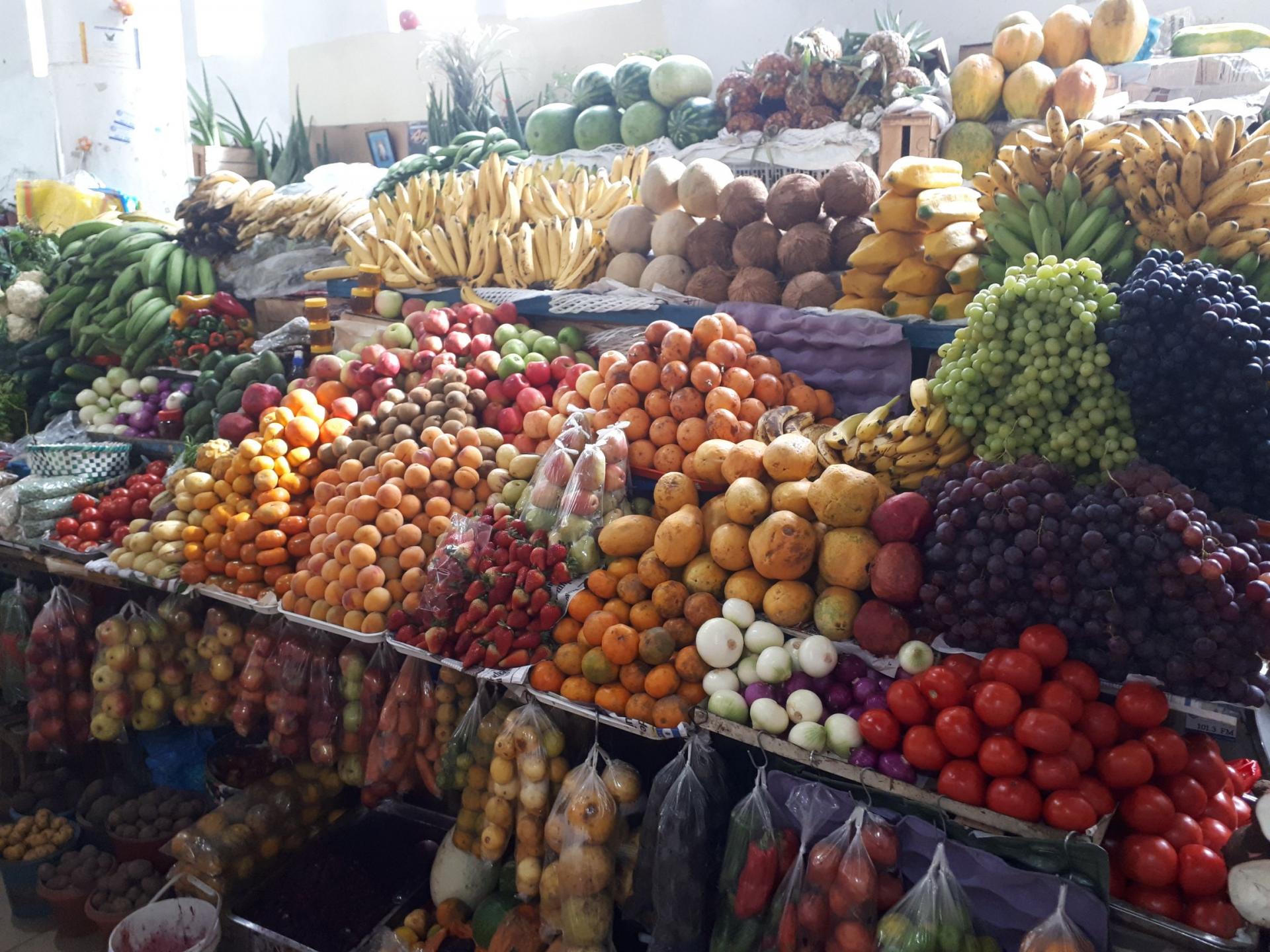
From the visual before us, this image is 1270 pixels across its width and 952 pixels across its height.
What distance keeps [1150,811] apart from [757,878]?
0.87 meters

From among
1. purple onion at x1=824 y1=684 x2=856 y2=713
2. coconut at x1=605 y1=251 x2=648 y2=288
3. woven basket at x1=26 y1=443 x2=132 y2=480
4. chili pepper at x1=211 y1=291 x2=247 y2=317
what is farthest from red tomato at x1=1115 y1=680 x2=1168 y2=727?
chili pepper at x1=211 y1=291 x2=247 y2=317

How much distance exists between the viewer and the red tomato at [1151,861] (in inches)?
71.1

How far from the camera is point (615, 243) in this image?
13.1 feet

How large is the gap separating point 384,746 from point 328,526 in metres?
0.78

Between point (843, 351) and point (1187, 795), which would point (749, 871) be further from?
point (843, 351)

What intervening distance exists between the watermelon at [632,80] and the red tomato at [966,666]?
5.28 metres

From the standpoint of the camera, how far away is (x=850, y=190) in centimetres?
319

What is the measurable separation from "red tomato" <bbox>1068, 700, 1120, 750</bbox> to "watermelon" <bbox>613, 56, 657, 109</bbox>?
5489mm

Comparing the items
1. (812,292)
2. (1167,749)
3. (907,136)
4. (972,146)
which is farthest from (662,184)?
(1167,749)

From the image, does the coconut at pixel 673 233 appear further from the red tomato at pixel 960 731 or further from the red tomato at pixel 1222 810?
the red tomato at pixel 1222 810

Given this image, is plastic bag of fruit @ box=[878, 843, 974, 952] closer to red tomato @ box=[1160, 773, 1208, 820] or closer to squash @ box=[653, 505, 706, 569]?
red tomato @ box=[1160, 773, 1208, 820]

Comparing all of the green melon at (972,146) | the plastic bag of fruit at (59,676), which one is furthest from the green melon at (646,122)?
the plastic bag of fruit at (59,676)

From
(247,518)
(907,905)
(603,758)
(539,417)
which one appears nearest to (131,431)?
(247,518)

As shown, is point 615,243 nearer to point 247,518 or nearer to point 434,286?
point 434,286
